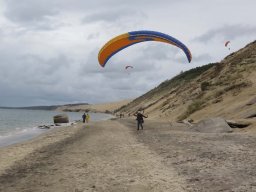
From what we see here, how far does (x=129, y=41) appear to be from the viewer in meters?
Result: 36.5

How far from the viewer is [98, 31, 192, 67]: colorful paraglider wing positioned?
35.9 m

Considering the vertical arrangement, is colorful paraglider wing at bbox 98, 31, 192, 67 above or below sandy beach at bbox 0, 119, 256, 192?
above

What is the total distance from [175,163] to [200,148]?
364 cm

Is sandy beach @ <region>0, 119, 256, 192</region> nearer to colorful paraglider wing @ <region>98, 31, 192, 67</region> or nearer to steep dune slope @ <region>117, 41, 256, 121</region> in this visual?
steep dune slope @ <region>117, 41, 256, 121</region>

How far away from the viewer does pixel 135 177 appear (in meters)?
12.3

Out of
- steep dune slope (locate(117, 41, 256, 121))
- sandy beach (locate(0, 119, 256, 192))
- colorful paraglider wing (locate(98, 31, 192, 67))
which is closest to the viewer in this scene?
sandy beach (locate(0, 119, 256, 192))

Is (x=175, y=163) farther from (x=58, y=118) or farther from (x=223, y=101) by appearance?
(x=58, y=118)

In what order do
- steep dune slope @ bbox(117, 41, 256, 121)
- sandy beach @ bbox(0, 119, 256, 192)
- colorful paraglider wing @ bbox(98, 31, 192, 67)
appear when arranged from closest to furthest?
sandy beach @ bbox(0, 119, 256, 192)
colorful paraglider wing @ bbox(98, 31, 192, 67)
steep dune slope @ bbox(117, 41, 256, 121)

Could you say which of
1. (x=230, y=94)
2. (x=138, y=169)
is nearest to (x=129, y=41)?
(x=230, y=94)

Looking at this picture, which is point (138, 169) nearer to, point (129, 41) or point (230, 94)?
point (129, 41)

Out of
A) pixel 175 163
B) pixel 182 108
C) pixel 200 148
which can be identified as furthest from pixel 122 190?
pixel 182 108

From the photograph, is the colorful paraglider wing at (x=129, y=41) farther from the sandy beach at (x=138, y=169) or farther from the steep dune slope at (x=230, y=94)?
the sandy beach at (x=138, y=169)

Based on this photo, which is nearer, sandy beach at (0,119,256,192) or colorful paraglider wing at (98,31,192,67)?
sandy beach at (0,119,256,192)

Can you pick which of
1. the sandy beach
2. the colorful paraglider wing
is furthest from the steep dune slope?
the sandy beach
